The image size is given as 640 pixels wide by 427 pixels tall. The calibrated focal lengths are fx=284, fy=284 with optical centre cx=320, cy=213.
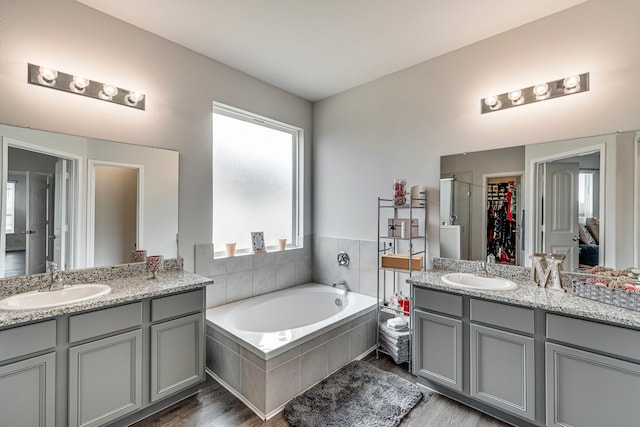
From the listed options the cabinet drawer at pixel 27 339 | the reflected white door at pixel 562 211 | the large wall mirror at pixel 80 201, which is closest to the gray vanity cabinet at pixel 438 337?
the reflected white door at pixel 562 211

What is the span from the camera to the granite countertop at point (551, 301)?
4.77ft

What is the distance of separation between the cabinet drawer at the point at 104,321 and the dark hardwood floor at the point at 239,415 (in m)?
0.68

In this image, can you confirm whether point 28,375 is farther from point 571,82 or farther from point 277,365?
point 571,82

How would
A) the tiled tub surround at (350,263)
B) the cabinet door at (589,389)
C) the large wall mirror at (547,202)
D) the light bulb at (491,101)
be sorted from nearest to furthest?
the cabinet door at (589,389), the large wall mirror at (547,202), the light bulb at (491,101), the tiled tub surround at (350,263)

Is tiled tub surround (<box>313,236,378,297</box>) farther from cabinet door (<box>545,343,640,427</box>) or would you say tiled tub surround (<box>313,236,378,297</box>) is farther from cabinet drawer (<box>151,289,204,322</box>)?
cabinet drawer (<box>151,289,204,322</box>)

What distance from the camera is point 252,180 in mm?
3174

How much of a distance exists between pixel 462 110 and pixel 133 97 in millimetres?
2681

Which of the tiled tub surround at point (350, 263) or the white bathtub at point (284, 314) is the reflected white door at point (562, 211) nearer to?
the tiled tub surround at point (350, 263)

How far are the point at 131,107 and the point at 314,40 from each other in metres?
1.55

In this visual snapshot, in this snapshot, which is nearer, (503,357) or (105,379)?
(105,379)

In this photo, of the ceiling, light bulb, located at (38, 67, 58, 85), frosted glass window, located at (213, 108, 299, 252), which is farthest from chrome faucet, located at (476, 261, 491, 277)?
light bulb, located at (38, 67, 58, 85)

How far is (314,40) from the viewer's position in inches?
92.4

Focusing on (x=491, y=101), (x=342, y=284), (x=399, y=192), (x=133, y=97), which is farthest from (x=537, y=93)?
(x=133, y=97)

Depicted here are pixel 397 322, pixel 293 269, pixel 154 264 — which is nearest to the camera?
pixel 154 264
